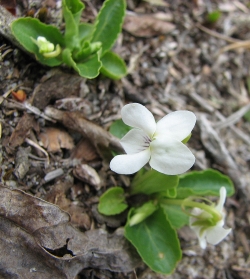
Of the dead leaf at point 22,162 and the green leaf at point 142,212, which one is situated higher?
the dead leaf at point 22,162

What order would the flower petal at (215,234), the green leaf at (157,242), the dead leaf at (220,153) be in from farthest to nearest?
the dead leaf at (220,153)
the green leaf at (157,242)
the flower petal at (215,234)

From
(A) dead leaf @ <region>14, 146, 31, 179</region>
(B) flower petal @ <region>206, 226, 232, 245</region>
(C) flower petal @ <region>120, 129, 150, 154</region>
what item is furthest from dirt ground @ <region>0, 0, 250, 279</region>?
(C) flower petal @ <region>120, 129, 150, 154</region>

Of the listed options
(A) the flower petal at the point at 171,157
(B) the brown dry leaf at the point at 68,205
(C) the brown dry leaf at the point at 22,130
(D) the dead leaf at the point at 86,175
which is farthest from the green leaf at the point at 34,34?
(A) the flower petal at the point at 171,157

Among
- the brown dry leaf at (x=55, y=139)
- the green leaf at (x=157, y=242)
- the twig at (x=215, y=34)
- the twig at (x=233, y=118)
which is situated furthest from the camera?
the twig at (x=215, y=34)

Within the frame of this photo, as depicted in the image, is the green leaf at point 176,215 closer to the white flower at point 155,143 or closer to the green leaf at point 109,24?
the white flower at point 155,143

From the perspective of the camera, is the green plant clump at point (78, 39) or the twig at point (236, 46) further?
the twig at point (236, 46)

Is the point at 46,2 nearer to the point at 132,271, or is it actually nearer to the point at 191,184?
the point at 191,184

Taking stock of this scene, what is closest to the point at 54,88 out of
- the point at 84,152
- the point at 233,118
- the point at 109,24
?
the point at 84,152

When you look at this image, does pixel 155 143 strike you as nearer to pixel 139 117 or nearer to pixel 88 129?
pixel 139 117
